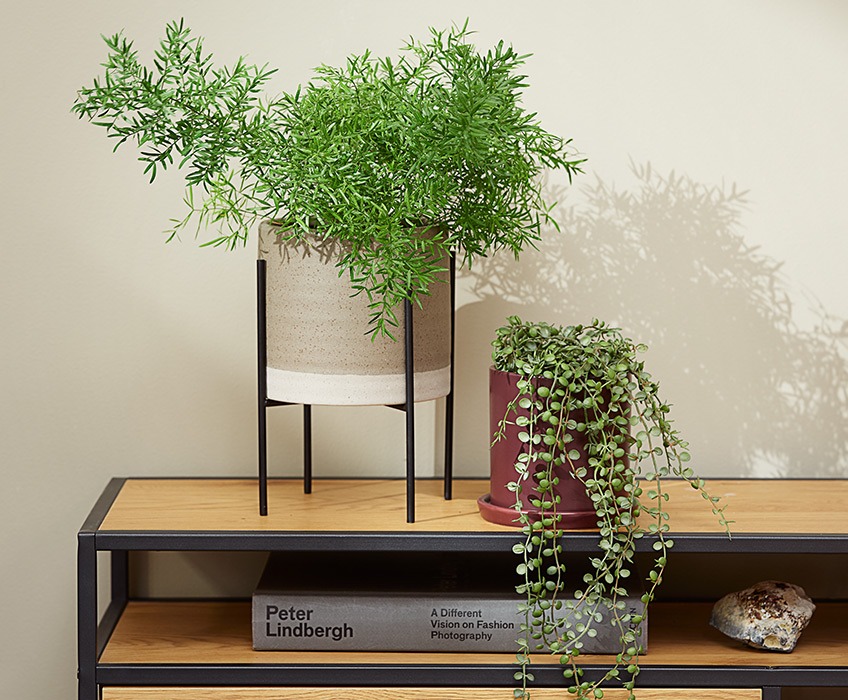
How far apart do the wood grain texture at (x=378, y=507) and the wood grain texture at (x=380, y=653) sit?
0.51ft

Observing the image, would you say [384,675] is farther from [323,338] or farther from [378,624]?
[323,338]

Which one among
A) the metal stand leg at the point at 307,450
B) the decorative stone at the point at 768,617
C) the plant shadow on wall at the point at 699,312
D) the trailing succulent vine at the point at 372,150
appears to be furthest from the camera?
the plant shadow on wall at the point at 699,312

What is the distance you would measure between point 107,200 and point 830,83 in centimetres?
106

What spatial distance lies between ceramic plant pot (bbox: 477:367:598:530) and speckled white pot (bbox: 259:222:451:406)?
0.10m

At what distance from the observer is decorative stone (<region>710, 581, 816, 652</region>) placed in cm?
122

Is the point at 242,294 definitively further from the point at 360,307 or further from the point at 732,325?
the point at 732,325

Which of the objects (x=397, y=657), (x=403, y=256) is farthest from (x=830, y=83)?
(x=397, y=657)

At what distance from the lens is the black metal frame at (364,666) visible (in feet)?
3.78

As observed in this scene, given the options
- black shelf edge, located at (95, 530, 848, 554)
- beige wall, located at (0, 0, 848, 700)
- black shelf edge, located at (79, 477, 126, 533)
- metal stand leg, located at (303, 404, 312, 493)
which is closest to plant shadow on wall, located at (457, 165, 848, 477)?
beige wall, located at (0, 0, 848, 700)

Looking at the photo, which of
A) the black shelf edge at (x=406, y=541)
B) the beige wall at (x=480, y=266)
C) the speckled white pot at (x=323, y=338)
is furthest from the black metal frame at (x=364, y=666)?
the beige wall at (x=480, y=266)

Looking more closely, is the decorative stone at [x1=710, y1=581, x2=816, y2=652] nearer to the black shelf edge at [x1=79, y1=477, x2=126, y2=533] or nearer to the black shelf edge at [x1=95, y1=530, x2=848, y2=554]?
the black shelf edge at [x1=95, y1=530, x2=848, y2=554]

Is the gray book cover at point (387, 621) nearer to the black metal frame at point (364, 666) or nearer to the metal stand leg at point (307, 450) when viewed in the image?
the black metal frame at point (364, 666)

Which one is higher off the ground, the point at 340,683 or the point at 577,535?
the point at 577,535

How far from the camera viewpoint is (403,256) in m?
1.12
